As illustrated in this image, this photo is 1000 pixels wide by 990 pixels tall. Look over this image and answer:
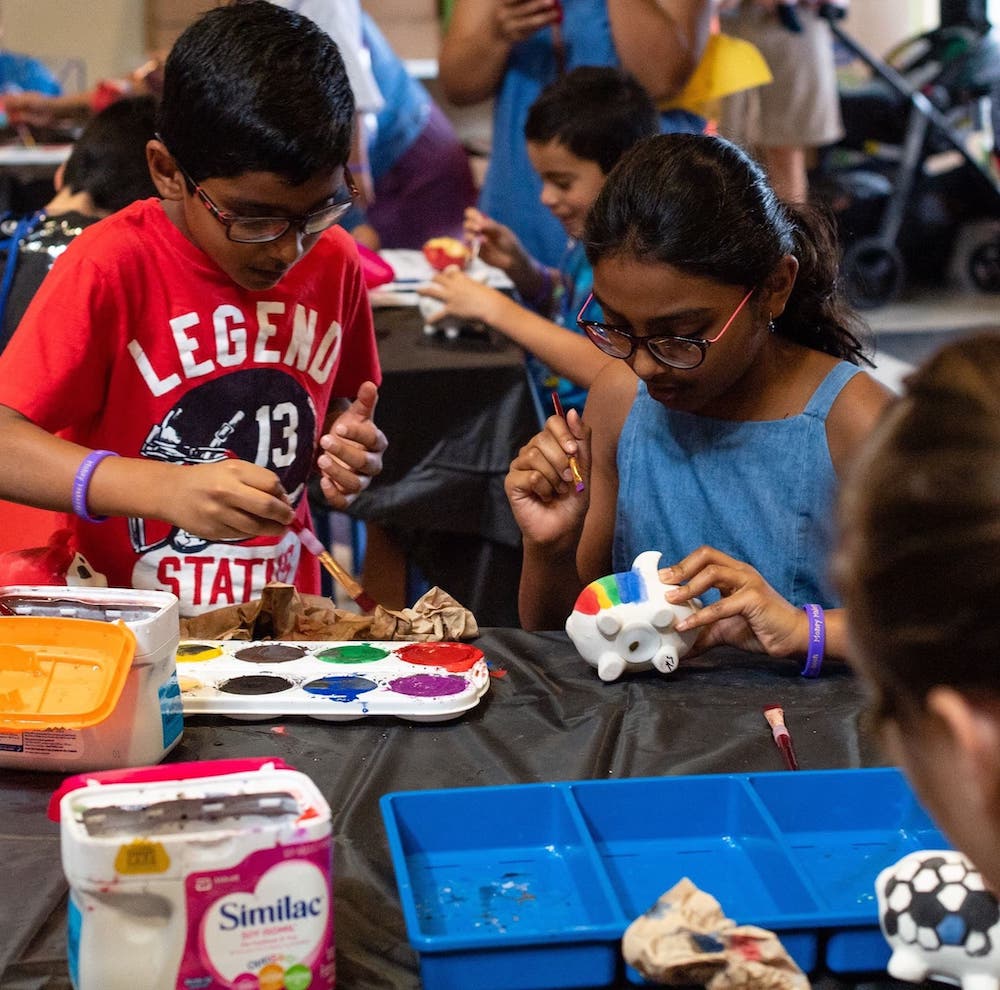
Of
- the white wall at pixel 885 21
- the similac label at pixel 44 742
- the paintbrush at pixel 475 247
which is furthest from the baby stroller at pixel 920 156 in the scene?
the similac label at pixel 44 742

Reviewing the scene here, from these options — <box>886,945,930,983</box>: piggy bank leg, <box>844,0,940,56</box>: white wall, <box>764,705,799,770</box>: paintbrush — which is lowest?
<box>844,0,940,56</box>: white wall

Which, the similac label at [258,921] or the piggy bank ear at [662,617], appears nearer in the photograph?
the similac label at [258,921]

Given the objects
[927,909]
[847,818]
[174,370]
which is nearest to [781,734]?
[847,818]

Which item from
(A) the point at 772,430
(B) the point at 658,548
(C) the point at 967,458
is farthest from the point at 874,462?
(B) the point at 658,548

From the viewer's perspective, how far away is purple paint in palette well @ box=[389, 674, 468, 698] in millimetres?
1216

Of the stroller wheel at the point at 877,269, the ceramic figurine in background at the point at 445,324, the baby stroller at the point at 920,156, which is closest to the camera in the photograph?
the ceramic figurine in background at the point at 445,324

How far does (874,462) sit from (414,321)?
2164 millimetres

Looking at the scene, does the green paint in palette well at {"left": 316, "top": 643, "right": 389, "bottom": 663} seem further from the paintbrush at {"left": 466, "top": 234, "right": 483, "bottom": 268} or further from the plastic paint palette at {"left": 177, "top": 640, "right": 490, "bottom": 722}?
the paintbrush at {"left": 466, "top": 234, "right": 483, "bottom": 268}

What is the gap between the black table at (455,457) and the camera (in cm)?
241

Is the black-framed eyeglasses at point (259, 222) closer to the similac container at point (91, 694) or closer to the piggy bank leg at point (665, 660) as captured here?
the similac container at point (91, 694)

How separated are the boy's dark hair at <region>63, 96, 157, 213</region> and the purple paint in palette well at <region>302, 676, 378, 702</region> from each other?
150 centimetres

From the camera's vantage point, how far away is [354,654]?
1.31 meters

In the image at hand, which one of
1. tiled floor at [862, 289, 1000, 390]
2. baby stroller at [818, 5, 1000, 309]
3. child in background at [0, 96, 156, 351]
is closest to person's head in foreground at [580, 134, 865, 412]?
child in background at [0, 96, 156, 351]

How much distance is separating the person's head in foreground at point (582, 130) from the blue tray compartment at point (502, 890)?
65.1 inches
